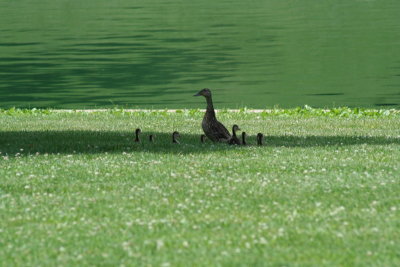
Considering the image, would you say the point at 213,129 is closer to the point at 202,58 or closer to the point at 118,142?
the point at 118,142

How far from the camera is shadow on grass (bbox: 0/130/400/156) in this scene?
19.5m

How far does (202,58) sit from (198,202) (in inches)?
1651

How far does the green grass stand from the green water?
16189 mm

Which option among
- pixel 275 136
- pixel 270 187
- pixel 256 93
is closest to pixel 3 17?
pixel 256 93

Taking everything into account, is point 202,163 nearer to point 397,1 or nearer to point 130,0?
point 397,1

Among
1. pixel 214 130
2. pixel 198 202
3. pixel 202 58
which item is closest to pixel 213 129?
pixel 214 130

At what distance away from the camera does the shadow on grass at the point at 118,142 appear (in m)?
19.5

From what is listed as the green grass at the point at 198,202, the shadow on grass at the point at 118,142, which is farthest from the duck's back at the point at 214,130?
the green grass at the point at 198,202

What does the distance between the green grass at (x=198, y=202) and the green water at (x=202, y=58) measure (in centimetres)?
1619

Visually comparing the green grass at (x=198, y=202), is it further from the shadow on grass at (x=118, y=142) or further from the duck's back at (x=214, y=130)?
the duck's back at (x=214, y=130)

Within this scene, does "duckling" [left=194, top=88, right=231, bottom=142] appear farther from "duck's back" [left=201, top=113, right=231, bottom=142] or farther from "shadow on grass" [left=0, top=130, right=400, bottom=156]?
"shadow on grass" [left=0, top=130, right=400, bottom=156]

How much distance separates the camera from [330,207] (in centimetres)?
1262

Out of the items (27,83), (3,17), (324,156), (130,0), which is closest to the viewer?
(324,156)

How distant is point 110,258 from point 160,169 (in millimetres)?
5773
